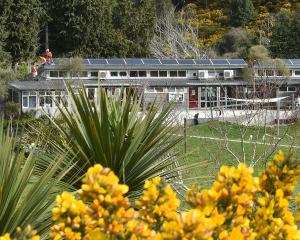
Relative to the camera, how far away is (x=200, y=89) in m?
39.9

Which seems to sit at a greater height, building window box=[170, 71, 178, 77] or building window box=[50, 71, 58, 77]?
building window box=[50, 71, 58, 77]

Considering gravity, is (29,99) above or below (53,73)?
below

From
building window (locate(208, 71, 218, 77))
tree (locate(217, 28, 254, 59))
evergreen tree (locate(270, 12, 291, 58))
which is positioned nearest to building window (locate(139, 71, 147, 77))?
building window (locate(208, 71, 218, 77))

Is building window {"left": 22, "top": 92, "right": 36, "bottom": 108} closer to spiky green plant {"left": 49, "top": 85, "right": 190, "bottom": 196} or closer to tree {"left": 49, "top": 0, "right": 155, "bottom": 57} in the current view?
tree {"left": 49, "top": 0, "right": 155, "bottom": 57}

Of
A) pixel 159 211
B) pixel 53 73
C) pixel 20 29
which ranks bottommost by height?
pixel 53 73

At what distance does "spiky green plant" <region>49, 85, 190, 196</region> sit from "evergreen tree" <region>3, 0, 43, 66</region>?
4267 cm

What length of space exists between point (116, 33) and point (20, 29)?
9034mm

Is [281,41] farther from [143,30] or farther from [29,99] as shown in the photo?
[29,99]

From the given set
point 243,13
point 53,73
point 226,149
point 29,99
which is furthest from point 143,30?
point 226,149

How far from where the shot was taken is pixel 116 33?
174 ft

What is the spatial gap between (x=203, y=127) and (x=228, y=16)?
42.8 meters

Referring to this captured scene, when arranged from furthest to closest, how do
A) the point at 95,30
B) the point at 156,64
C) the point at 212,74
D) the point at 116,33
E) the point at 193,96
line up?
the point at 116,33 < the point at 95,30 < the point at 212,74 < the point at 193,96 < the point at 156,64

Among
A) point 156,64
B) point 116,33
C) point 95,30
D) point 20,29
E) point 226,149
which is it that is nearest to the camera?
point 226,149

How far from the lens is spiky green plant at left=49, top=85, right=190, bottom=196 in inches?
188
